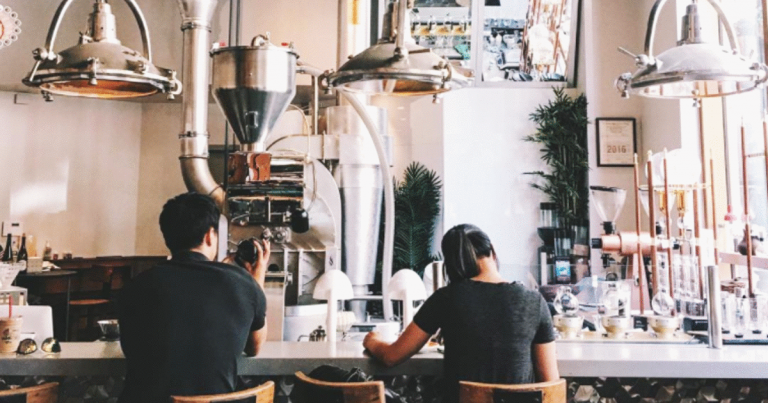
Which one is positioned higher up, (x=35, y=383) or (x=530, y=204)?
(x=530, y=204)

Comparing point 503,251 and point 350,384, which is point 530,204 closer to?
point 503,251

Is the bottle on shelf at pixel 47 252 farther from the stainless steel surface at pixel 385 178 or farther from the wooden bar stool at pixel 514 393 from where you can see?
the wooden bar stool at pixel 514 393

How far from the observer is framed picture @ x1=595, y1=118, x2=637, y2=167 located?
19.5ft

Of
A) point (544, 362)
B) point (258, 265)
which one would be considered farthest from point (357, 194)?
point (544, 362)

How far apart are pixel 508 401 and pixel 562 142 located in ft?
15.0

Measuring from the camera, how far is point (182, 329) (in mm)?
1812

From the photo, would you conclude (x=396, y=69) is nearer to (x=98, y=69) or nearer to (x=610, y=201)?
(x=98, y=69)

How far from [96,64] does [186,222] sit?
24.4 inches

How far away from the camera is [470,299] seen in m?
1.92

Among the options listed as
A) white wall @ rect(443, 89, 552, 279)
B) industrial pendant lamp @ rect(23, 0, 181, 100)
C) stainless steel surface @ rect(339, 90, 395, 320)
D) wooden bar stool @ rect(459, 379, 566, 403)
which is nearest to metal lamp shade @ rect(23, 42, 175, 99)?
industrial pendant lamp @ rect(23, 0, 181, 100)

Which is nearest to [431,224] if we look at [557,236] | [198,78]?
[557,236]

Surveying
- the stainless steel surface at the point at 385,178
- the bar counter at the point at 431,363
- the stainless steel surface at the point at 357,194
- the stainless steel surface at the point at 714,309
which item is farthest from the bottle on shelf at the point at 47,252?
the stainless steel surface at the point at 714,309

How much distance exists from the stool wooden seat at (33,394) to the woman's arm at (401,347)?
3.34 ft

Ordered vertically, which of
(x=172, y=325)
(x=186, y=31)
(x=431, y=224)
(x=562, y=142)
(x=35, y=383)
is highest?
(x=186, y=31)
